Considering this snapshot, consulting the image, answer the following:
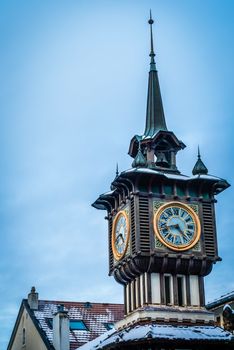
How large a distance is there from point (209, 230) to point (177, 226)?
2.28 m

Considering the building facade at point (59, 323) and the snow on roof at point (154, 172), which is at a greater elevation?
the snow on roof at point (154, 172)

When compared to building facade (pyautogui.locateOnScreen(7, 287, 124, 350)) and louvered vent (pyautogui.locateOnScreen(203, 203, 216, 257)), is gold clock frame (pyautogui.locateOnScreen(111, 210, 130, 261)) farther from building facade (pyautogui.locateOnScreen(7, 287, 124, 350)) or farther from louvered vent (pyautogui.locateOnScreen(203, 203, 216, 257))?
building facade (pyautogui.locateOnScreen(7, 287, 124, 350))

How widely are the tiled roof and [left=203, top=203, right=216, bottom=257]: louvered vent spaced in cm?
1463

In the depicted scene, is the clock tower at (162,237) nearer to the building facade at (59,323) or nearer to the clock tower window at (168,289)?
the clock tower window at (168,289)

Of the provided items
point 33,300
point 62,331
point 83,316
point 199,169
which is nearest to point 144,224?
point 199,169

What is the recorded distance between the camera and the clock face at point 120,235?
161 feet

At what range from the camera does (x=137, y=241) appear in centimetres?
4700

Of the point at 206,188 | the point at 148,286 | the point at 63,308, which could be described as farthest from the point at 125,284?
the point at 63,308

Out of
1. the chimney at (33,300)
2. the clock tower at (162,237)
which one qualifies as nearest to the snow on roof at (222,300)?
the clock tower at (162,237)

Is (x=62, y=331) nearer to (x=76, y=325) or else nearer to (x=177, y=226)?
(x=76, y=325)

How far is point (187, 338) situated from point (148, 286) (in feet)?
15.7

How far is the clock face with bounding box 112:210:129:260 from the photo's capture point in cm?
4903

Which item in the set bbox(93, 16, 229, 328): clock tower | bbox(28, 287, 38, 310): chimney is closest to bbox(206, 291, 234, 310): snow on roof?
bbox(93, 16, 229, 328): clock tower

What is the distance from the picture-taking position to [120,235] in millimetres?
50188
